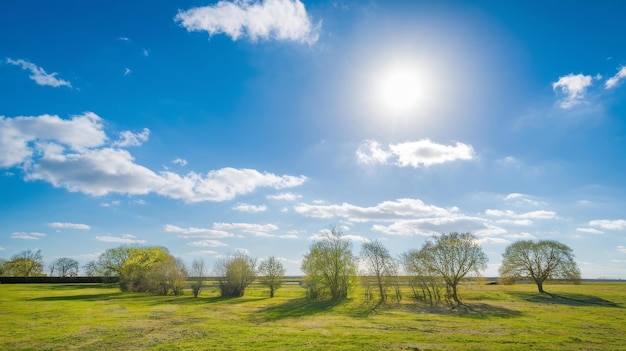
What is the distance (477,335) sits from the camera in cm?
2423

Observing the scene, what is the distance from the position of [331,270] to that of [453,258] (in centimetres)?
2300

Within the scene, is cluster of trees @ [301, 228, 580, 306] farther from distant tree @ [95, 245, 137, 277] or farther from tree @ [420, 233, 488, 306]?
distant tree @ [95, 245, 137, 277]

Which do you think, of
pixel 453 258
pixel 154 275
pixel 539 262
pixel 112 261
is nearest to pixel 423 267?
pixel 453 258

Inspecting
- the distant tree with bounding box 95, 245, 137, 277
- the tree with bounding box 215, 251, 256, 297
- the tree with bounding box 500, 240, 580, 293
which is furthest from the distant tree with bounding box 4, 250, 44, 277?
the tree with bounding box 500, 240, 580, 293

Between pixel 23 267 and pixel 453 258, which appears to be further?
pixel 23 267

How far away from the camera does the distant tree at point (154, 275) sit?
6988 centimetres

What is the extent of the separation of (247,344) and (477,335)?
17.1 meters

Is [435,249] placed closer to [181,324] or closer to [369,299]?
[369,299]

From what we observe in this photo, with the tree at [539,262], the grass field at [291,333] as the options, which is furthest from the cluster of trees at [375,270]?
the grass field at [291,333]

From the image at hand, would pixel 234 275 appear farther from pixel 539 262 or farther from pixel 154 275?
pixel 539 262

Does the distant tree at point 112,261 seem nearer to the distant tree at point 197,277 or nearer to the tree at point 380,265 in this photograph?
the distant tree at point 197,277

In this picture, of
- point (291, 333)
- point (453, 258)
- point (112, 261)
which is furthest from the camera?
point (112, 261)

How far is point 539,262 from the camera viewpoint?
238 ft

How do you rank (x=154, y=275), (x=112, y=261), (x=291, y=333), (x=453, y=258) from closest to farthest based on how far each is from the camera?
(x=291, y=333) < (x=453, y=258) < (x=154, y=275) < (x=112, y=261)
